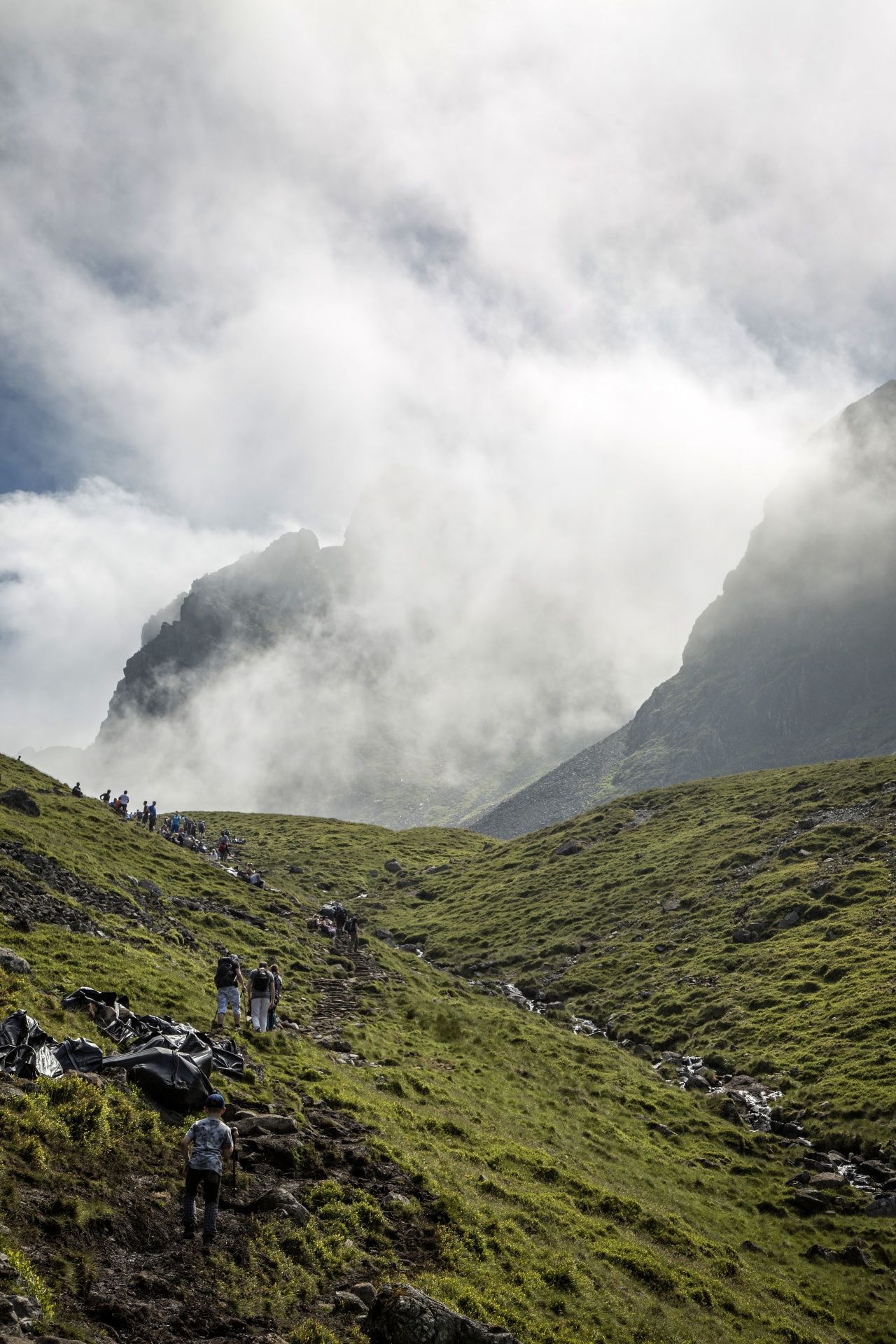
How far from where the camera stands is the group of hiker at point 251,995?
2675 centimetres

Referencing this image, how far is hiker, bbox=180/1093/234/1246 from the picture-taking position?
13844 mm

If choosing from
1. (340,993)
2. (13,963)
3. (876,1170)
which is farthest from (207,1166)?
(876,1170)

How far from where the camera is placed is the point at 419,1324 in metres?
13.3

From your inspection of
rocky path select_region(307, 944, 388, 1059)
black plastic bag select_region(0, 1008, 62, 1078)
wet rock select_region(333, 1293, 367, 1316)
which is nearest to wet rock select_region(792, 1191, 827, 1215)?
rocky path select_region(307, 944, 388, 1059)

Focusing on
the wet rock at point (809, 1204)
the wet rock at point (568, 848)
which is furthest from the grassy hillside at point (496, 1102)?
the wet rock at point (568, 848)

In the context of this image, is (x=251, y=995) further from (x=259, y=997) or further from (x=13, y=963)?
(x=13, y=963)

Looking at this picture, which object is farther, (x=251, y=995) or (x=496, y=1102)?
(x=496, y=1102)

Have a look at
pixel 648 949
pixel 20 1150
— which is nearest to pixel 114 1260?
pixel 20 1150

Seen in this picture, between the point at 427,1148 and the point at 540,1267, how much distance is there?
554 cm

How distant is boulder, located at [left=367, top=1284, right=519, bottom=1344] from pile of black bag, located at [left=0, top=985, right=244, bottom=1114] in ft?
23.1

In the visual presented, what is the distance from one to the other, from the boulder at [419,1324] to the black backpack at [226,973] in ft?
47.5

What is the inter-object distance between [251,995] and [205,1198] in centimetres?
1411

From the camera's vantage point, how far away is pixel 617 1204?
24.9m

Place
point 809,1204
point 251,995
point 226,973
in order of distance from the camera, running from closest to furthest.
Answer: point 226,973 < point 251,995 < point 809,1204
